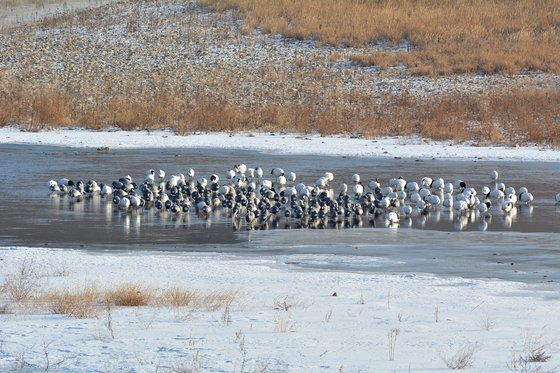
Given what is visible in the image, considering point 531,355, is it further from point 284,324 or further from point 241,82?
point 241,82

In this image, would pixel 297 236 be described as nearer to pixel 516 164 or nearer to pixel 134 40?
pixel 516 164

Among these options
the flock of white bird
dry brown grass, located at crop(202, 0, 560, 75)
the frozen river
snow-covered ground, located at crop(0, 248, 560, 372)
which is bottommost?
snow-covered ground, located at crop(0, 248, 560, 372)

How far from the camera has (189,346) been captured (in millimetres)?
8664

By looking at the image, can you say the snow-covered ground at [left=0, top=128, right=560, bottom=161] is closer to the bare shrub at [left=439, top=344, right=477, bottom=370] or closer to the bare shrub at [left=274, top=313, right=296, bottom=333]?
the bare shrub at [left=274, top=313, right=296, bottom=333]

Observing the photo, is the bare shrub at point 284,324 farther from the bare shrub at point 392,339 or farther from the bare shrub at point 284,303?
the bare shrub at point 392,339

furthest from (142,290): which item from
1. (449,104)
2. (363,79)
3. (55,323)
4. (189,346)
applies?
(363,79)

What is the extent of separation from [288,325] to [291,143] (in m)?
19.4

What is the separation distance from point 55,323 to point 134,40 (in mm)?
38911

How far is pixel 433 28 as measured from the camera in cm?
4731

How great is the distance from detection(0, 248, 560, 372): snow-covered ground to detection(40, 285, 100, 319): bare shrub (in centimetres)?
12

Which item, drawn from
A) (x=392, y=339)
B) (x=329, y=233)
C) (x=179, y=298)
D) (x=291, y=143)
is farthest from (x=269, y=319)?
(x=291, y=143)

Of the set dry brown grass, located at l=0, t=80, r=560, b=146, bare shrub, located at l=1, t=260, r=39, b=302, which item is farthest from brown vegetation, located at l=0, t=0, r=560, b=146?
bare shrub, located at l=1, t=260, r=39, b=302

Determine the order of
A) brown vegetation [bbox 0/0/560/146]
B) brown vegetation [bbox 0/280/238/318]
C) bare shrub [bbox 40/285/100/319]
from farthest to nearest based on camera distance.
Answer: brown vegetation [bbox 0/0/560/146] < brown vegetation [bbox 0/280/238/318] < bare shrub [bbox 40/285/100/319]

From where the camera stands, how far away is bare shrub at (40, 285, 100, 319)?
9.82m
